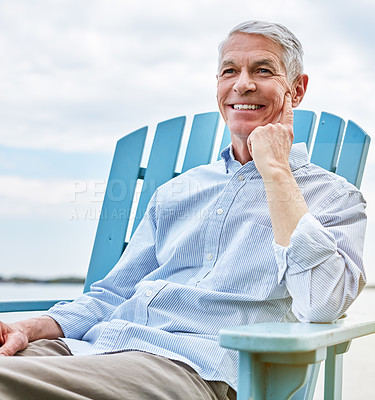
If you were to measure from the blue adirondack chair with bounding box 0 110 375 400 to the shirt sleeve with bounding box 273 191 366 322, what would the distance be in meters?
0.06

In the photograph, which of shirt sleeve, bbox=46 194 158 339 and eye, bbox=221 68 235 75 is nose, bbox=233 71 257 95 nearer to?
A: eye, bbox=221 68 235 75

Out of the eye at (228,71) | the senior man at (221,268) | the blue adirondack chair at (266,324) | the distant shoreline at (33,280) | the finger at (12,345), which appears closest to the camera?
the blue adirondack chair at (266,324)

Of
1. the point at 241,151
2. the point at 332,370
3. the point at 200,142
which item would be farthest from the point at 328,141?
the point at 332,370

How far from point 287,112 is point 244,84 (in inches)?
6.6

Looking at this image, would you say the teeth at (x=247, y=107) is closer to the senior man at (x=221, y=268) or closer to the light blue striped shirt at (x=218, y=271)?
the senior man at (x=221, y=268)

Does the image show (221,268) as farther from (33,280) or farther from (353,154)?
(33,280)

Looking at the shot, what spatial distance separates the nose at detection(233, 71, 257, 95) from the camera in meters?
1.70

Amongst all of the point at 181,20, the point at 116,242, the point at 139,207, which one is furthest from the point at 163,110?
the point at 181,20

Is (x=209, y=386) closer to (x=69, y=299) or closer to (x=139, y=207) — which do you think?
(x=69, y=299)

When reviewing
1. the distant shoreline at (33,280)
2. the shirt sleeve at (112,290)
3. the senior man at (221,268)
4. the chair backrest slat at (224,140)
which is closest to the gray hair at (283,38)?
the senior man at (221,268)

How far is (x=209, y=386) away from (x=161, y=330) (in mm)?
213

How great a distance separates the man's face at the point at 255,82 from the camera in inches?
67.2

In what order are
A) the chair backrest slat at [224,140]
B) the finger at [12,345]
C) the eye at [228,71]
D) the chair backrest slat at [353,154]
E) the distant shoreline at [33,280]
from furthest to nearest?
the distant shoreline at [33,280] → the chair backrest slat at [224,140] → the chair backrest slat at [353,154] → the eye at [228,71] → the finger at [12,345]

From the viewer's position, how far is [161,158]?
2.30 m
